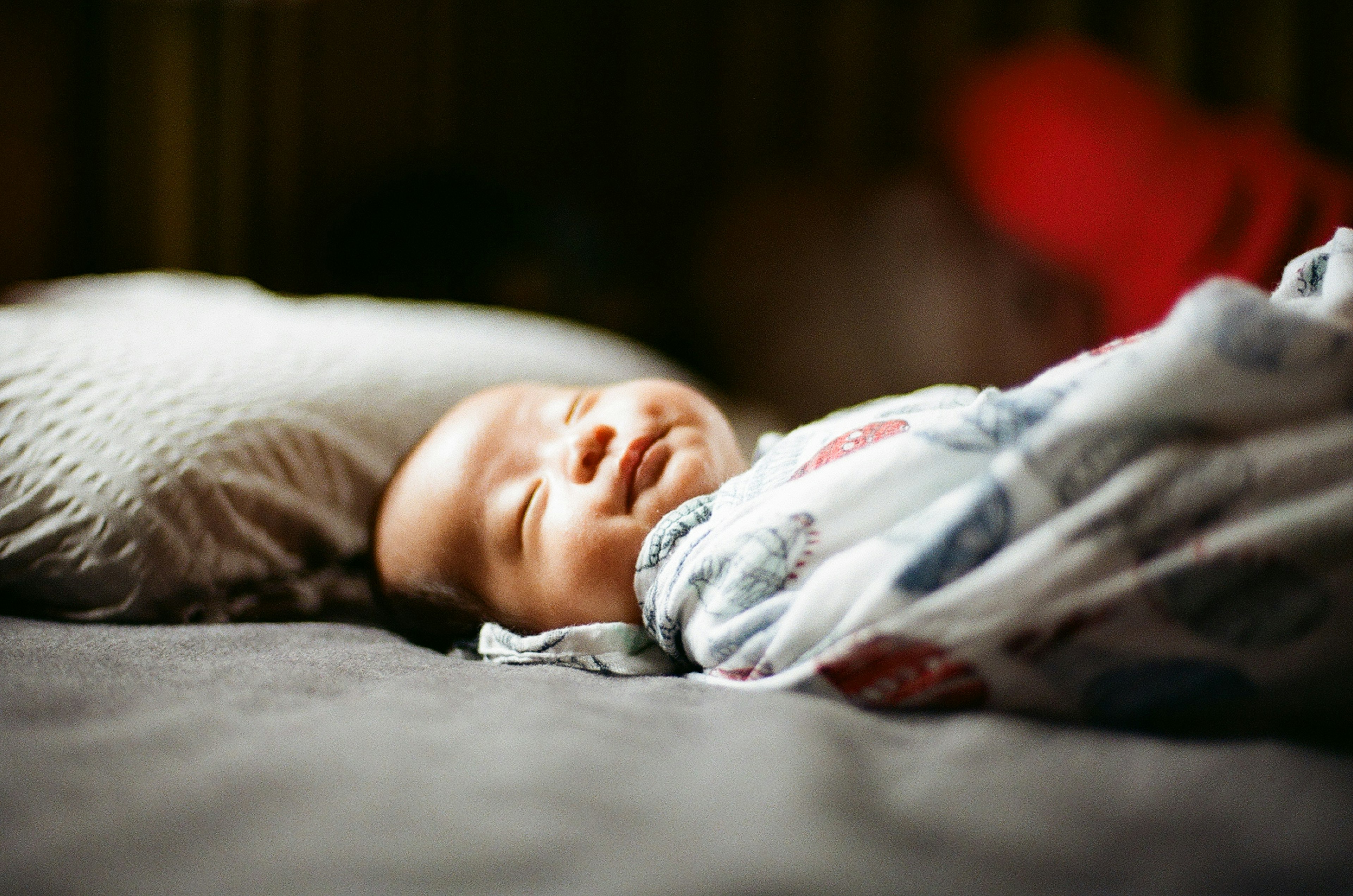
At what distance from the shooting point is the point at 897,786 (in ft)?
1.21

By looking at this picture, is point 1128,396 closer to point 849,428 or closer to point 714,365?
point 849,428

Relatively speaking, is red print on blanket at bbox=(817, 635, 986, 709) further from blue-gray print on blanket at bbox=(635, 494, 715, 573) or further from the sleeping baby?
blue-gray print on blanket at bbox=(635, 494, 715, 573)

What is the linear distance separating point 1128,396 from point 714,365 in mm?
→ 1882

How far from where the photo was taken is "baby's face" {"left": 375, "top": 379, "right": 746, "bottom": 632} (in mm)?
648

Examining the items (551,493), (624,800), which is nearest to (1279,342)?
(624,800)

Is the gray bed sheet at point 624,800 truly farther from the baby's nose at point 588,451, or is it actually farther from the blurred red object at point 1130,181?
the blurred red object at point 1130,181

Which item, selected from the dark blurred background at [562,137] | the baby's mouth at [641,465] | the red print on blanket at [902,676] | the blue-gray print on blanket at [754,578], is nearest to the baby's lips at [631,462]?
the baby's mouth at [641,465]

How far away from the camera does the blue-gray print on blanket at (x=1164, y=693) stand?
398 mm

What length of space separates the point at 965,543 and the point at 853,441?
0.17 m

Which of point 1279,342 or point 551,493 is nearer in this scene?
point 1279,342

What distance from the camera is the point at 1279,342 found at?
40 cm

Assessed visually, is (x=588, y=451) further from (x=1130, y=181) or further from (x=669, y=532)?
(x=1130, y=181)

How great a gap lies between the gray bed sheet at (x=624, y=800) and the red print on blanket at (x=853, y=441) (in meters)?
0.16

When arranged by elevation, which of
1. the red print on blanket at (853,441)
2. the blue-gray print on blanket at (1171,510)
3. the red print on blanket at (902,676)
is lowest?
the red print on blanket at (902,676)
